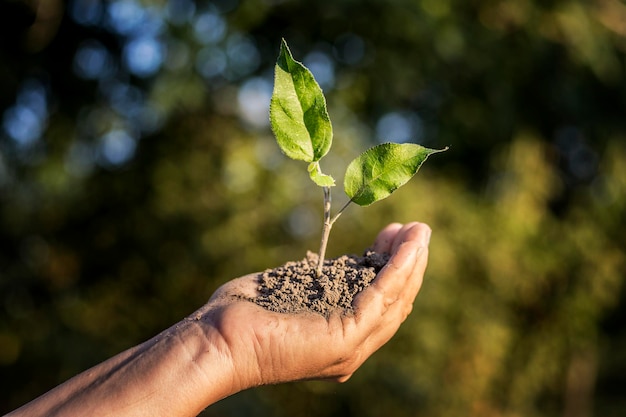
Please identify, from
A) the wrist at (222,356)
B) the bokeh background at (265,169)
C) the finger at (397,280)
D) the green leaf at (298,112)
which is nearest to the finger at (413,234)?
the finger at (397,280)

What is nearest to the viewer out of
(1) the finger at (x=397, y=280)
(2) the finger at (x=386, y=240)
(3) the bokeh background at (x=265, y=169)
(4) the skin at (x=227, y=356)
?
(4) the skin at (x=227, y=356)

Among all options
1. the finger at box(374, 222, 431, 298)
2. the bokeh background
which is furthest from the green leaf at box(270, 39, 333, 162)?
the bokeh background

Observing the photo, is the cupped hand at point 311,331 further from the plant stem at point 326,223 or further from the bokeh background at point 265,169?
the bokeh background at point 265,169

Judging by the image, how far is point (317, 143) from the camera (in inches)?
58.0

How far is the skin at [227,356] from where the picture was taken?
123cm

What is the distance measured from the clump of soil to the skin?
0.04 metres

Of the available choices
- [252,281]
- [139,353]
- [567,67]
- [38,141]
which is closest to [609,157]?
[567,67]

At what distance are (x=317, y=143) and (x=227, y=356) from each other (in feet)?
1.60

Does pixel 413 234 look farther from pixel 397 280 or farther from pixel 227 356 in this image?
pixel 227 356

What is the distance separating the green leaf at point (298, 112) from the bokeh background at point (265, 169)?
258 centimetres

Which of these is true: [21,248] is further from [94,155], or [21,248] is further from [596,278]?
[596,278]

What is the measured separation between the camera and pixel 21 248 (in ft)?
16.9

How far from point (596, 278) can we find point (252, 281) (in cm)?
498

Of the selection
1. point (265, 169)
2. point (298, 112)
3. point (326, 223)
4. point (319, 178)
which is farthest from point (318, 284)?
point (265, 169)
